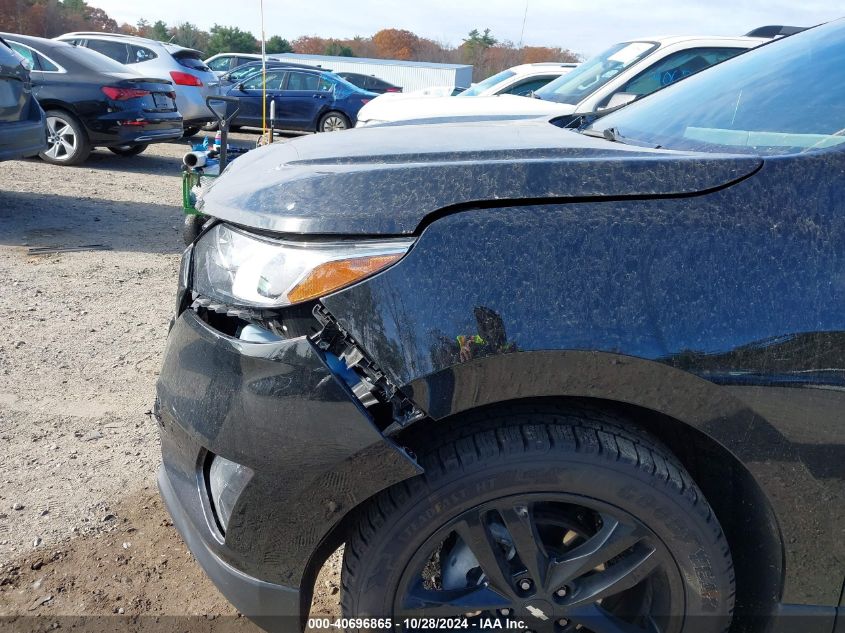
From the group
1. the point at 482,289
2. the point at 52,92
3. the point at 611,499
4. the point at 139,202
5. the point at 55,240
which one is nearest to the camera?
the point at 482,289

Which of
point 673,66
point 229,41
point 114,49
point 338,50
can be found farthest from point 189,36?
point 673,66

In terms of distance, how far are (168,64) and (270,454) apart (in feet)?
39.6

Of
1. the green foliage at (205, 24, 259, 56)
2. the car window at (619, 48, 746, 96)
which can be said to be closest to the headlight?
the car window at (619, 48, 746, 96)

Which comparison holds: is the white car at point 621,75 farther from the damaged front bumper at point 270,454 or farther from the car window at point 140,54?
the car window at point 140,54

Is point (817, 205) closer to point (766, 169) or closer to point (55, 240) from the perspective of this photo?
point (766, 169)

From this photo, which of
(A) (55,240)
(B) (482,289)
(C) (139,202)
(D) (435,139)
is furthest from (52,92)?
(B) (482,289)

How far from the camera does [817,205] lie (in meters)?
1.54

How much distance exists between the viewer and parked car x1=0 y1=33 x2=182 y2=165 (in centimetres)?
884

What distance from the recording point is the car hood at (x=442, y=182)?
1.56 meters

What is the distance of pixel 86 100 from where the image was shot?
8820 mm

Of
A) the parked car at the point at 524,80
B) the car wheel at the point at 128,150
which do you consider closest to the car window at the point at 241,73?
the car wheel at the point at 128,150

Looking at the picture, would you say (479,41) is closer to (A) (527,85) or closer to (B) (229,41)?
(B) (229,41)

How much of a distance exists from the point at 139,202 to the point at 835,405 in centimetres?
743

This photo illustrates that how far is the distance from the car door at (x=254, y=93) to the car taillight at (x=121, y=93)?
5553 mm
